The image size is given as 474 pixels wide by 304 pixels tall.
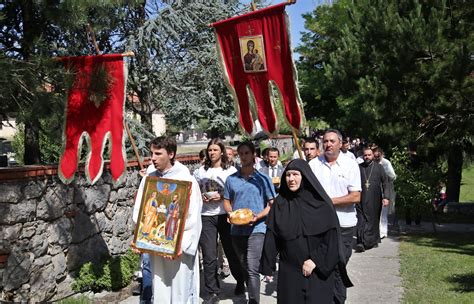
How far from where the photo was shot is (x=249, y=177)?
20.4 feet

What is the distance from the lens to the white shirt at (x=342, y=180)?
5914mm

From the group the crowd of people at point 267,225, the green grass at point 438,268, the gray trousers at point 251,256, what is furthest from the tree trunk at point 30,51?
the green grass at point 438,268

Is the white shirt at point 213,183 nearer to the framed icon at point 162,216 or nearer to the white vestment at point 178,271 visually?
the white vestment at point 178,271

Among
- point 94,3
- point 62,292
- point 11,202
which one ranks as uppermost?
point 94,3

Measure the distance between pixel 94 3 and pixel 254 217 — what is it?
9.08ft

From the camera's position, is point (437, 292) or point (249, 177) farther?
point (437, 292)

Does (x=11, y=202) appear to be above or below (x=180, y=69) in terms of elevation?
below

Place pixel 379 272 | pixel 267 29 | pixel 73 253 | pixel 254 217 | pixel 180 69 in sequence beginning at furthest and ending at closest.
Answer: pixel 180 69, pixel 379 272, pixel 73 253, pixel 267 29, pixel 254 217

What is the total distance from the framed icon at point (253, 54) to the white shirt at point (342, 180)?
58.7 inches

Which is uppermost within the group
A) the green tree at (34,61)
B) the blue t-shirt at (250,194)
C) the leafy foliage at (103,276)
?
the green tree at (34,61)

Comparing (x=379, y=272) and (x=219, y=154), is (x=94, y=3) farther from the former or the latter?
(x=379, y=272)

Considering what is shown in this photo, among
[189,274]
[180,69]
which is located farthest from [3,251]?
[180,69]

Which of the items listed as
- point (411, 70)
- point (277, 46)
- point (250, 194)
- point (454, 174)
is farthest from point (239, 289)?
point (454, 174)

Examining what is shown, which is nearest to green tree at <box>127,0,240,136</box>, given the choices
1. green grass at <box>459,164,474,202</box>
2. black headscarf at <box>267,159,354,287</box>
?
black headscarf at <box>267,159,354,287</box>
